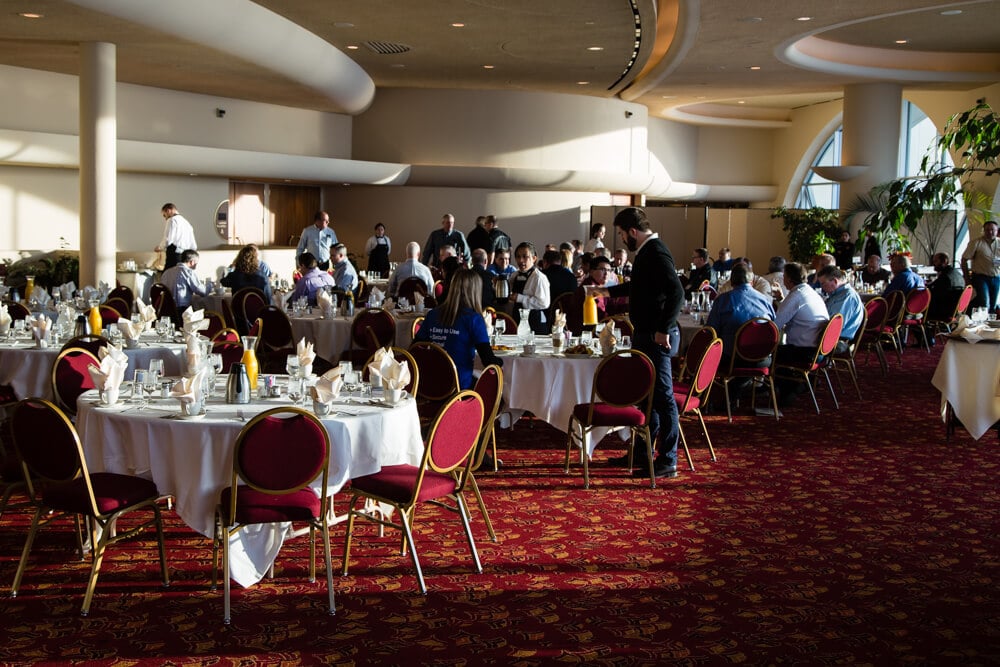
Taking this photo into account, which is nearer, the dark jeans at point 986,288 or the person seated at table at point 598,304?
the person seated at table at point 598,304

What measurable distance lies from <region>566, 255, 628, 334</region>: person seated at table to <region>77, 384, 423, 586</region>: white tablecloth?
214 inches

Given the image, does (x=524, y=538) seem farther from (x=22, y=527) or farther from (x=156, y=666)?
(x=22, y=527)

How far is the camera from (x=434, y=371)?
6.62m

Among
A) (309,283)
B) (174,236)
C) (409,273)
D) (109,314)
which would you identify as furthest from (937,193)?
(109,314)

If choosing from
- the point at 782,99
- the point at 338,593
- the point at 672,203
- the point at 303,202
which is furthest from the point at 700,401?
the point at 672,203

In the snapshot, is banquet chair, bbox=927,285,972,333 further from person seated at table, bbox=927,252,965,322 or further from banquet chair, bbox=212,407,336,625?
banquet chair, bbox=212,407,336,625

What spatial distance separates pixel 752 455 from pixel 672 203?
75.6 feet

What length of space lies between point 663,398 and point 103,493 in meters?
3.69

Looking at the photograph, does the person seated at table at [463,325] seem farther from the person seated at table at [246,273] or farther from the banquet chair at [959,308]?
the banquet chair at [959,308]

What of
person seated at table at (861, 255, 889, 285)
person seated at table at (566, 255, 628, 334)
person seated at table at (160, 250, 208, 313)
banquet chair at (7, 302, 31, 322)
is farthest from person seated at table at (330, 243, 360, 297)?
person seated at table at (861, 255, 889, 285)

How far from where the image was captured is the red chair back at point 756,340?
8.88 metres

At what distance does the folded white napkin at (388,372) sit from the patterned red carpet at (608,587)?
882 mm

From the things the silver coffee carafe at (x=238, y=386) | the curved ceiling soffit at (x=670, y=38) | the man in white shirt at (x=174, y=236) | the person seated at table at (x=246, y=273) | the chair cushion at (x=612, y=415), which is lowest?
the chair cushion at (x=612, y=415)

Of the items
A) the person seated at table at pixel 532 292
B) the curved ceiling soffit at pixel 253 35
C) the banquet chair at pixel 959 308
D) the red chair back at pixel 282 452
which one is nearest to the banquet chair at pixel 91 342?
the red chair back at pixel 282 452
